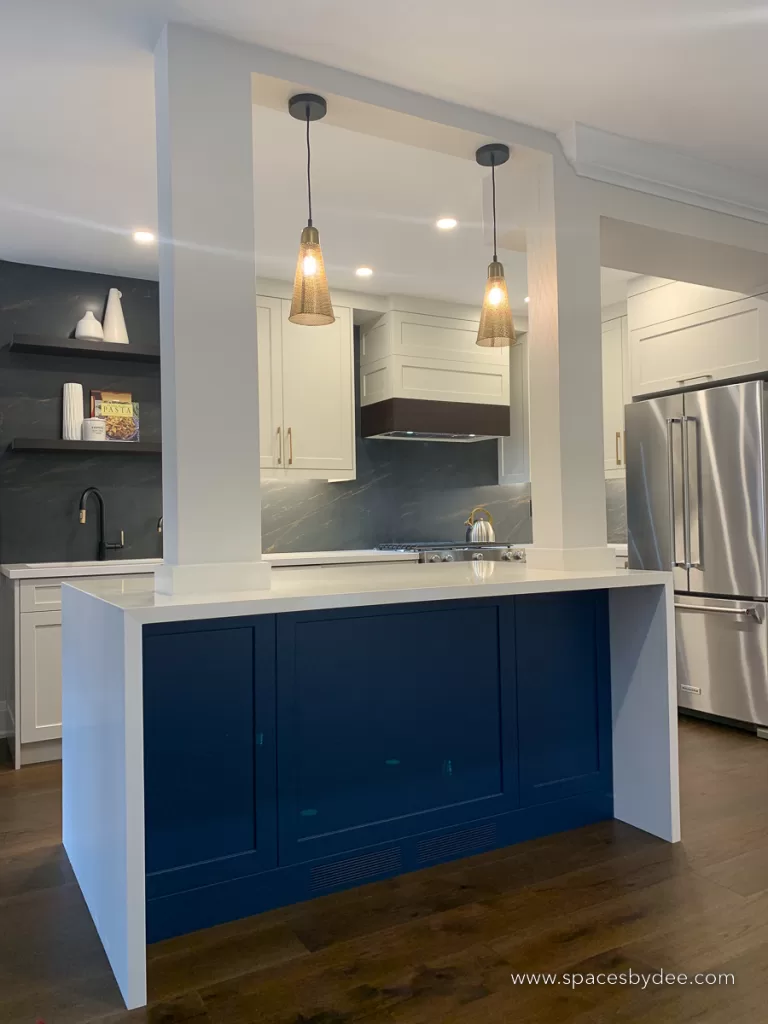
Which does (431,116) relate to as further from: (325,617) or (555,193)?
(325,617)

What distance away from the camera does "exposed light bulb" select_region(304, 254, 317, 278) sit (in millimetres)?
2365

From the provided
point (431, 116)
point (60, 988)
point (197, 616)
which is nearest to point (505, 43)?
point (431, 116)

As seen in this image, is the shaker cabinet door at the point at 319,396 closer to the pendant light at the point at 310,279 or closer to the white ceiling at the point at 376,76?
the white ceiling at the point at 376,76

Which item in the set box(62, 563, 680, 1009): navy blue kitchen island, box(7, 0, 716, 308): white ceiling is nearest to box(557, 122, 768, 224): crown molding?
box(7, 0, 716, 308): white ceiling

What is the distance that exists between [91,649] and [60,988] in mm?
774

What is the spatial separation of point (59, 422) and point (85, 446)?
0.26 metres

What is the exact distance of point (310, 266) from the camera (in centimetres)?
237

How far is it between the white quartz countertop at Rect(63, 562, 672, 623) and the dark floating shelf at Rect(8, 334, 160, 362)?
1814 millimetres

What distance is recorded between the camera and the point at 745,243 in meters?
3.27

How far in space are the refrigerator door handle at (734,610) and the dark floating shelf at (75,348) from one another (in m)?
3.06

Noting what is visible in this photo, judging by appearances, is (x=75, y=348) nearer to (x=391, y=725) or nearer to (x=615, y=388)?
(x=391, y=725)

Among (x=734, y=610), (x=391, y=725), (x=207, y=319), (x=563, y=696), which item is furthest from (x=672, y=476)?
(x=207, y=319)

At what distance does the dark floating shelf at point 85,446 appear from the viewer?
3848 mm

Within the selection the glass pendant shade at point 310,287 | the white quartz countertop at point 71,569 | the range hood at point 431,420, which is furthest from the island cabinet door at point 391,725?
the range hood at point 431,420
